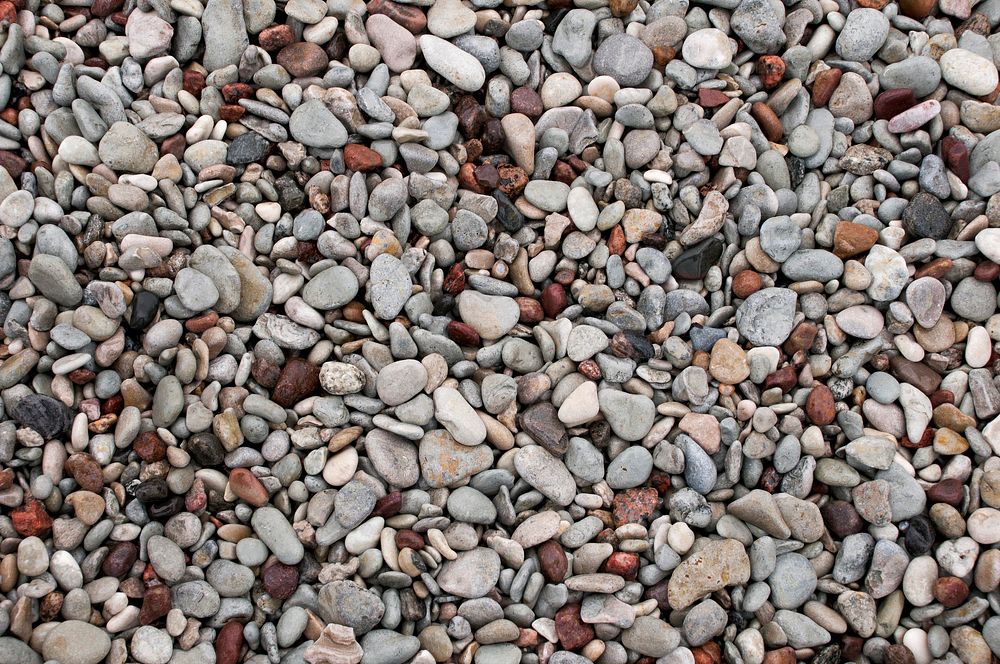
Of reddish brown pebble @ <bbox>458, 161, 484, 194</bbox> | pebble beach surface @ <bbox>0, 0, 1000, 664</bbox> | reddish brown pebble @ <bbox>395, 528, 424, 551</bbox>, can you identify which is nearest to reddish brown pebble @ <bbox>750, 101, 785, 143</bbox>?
pebble beach surface @ <bbox>0, 0, 1000, 664</bbox>

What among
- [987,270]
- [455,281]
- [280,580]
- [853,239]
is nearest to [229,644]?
[280,580]

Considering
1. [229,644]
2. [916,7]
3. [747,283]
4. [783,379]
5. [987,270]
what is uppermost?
[916,7]

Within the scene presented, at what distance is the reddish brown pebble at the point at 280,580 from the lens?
64.3 inches

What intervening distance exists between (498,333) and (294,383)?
483mm

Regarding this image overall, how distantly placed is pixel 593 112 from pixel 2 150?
1444 mm

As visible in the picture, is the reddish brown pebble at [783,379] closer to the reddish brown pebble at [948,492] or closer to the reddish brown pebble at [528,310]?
the reddish brown pebble at [948,492]

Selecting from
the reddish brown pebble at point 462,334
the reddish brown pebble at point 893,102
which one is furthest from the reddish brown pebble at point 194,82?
the reddish brown pebble at point 893,102

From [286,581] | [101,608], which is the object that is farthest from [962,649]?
[101,608]

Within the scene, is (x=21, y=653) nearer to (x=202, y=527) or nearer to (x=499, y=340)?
(x=202, y=527)

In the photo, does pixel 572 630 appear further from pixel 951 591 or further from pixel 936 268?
pixel 936 268

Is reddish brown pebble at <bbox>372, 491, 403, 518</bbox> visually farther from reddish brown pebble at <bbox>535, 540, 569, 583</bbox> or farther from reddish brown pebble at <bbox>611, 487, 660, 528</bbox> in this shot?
reddish brown pebble at <bbox>611, 487, 660, 528</bbox>

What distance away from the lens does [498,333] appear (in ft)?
6.07

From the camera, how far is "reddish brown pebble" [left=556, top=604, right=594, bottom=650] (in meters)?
1.63

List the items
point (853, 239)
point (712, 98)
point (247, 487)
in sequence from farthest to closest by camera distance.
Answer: point (712, 98), point (853, 239), point (247, 487)
